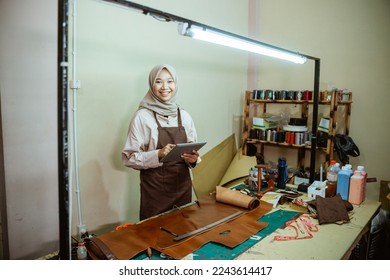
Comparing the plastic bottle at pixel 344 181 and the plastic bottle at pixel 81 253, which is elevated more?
the plastic bottle at pixel 344 181

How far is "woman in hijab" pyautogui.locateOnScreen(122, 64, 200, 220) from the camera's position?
2.13 m

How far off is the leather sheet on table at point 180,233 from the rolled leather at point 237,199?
3 cm

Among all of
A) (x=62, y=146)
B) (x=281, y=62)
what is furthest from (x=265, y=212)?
(x=281, y=62)

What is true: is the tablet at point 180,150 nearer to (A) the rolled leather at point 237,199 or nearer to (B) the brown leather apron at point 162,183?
→ (B) the brown leather apron at point 162,183

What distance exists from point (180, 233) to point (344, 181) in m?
1.24

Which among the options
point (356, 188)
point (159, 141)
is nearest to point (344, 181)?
point (356, 188)

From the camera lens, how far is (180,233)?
1.54 m

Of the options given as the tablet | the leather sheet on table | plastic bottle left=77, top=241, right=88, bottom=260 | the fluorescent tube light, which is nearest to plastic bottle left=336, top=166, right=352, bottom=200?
the leather sheet on table

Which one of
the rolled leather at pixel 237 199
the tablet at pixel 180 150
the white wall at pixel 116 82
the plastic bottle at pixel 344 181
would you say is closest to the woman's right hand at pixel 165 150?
the tablet at pixel 180 150

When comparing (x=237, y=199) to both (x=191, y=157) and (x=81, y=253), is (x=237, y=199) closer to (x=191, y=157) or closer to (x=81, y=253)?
(x=191, y=157)

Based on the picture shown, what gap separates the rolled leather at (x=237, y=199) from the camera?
73.7 inches

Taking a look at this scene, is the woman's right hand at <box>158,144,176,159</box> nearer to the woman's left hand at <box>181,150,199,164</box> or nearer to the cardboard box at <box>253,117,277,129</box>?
the woman's left hand at <box>181,150,199,164</box>
